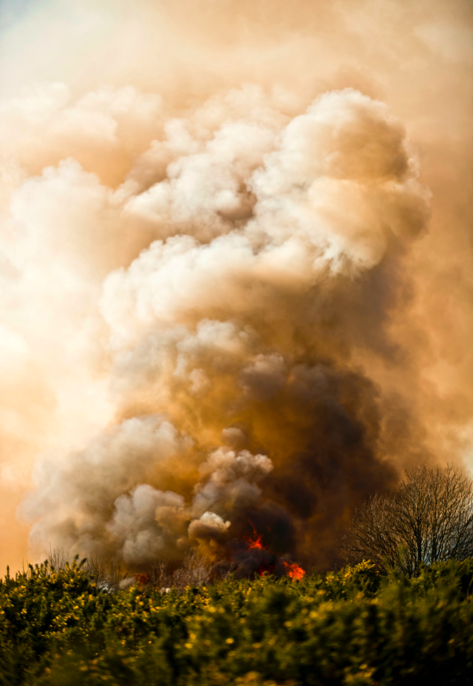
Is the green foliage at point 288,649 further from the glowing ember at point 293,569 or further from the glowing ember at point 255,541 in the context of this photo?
the glowing ember at point 293,569

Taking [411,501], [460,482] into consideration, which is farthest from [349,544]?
[460,482]

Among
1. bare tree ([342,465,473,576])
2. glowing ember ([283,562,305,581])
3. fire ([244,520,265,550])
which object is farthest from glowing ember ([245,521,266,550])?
bare tree ([342,465,473,576])

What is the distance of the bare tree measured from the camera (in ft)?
103

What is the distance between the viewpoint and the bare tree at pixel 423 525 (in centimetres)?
3133

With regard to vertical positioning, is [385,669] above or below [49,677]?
below

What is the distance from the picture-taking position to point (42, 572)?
9.84 m

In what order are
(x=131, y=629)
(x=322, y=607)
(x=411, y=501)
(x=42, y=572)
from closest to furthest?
1. (x=322, y=607)
2. (x=131, y=629)
3. (x=42, y=572)
4. (x=411, y=501)

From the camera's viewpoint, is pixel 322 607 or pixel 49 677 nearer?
pixel 322 607

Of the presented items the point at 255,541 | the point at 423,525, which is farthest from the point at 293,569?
the point at 423,525

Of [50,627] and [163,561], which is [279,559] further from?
[50,627]

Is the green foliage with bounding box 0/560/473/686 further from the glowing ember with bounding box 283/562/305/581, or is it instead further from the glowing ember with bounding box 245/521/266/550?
the glowing ember with bounding box 283/562/305/581

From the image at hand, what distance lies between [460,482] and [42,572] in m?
30.7

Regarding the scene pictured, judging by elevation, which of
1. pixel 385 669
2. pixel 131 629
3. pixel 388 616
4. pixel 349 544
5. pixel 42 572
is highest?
pixel 349 544

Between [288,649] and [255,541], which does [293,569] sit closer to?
[255,541]
